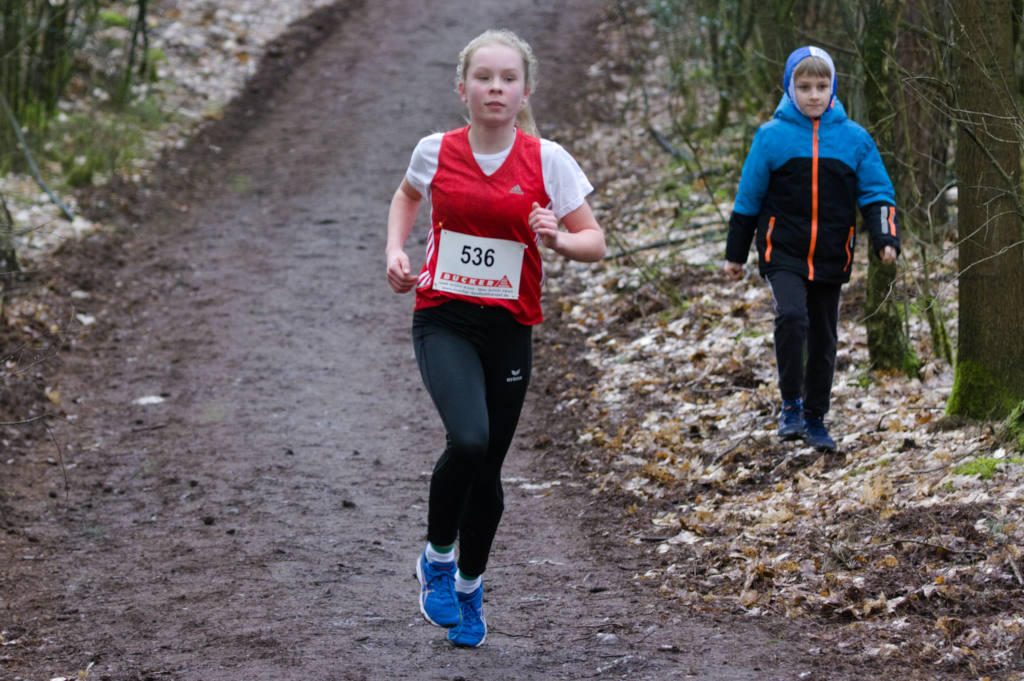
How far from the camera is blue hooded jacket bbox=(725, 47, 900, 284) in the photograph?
19.1ft

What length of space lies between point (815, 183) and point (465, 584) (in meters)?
2.86

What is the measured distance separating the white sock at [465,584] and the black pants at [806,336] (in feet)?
7.97

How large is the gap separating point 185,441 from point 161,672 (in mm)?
3396

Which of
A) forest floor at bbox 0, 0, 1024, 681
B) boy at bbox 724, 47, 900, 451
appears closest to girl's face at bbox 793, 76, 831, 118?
boy at bbox 724, 47, 900, 451

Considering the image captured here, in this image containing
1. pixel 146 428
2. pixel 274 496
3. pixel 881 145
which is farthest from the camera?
pixel 146 428

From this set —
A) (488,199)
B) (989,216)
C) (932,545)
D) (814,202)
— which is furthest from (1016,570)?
(488,199)

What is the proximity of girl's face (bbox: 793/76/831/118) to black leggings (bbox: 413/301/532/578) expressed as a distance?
97.6 inches

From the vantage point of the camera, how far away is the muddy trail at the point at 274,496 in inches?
170

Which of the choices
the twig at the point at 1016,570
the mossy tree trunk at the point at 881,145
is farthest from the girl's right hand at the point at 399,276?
the mossy tree trunk at the point at 881,145

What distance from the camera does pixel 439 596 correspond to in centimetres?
429

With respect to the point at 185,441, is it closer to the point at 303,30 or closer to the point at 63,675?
the point at 63,675

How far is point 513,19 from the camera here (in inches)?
832

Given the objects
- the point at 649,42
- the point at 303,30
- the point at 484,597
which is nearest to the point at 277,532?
the point at 484,597

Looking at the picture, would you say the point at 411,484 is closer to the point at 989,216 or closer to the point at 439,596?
the point at 439,596
